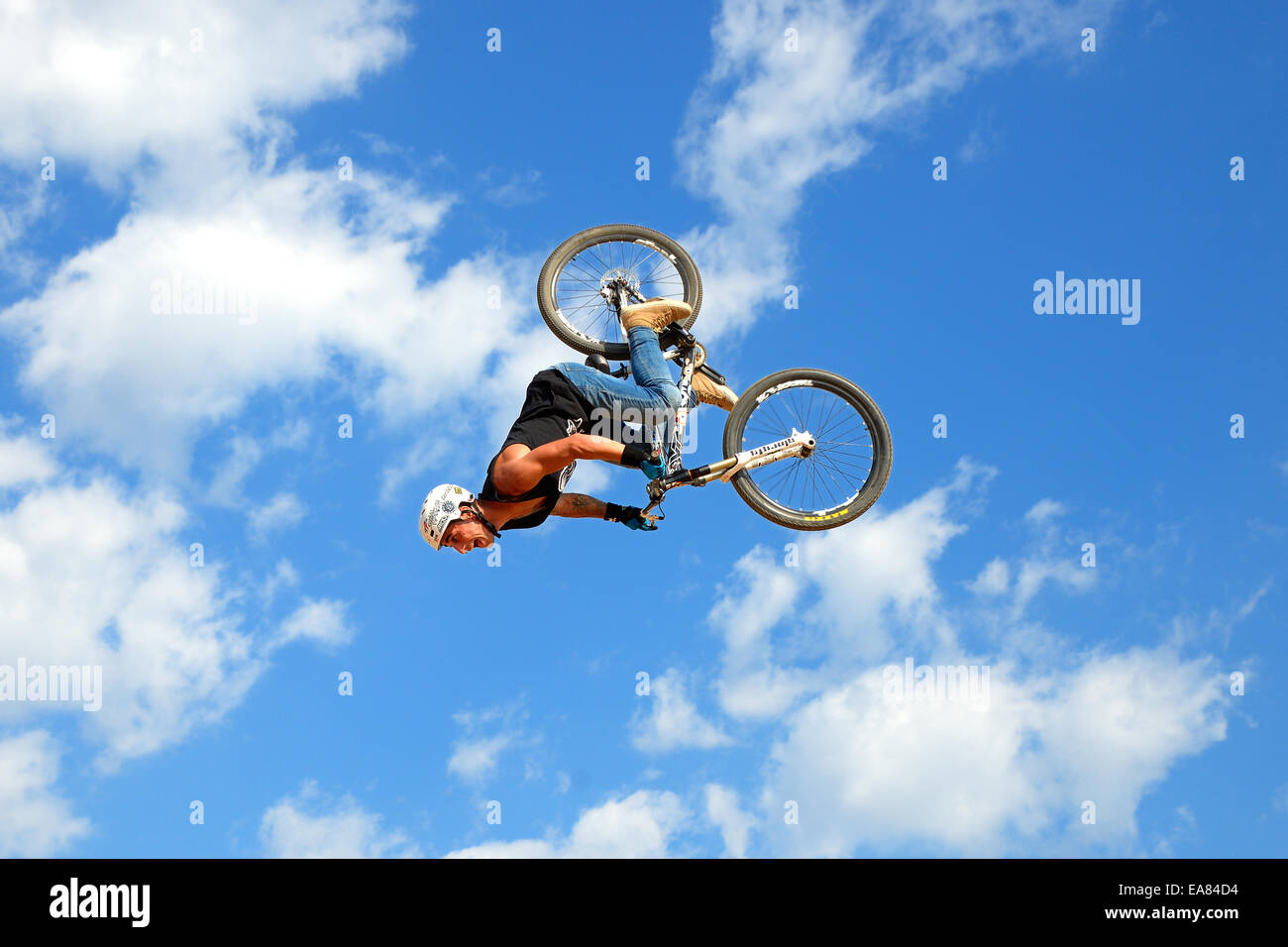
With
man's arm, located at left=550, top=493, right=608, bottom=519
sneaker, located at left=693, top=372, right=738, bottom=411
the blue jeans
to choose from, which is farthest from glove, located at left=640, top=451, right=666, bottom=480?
sneaker, located at left=693, top=372, right=738, bottom=411

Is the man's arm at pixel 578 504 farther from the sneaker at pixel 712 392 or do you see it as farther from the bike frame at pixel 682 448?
the sneaker at pixel 712 392

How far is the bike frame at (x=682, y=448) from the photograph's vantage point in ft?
35.3

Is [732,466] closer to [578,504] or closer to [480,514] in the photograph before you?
[578,504]

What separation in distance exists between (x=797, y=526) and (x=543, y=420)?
291cm

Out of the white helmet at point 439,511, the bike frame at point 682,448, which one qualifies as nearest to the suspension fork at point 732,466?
the bike frame at point 682,448

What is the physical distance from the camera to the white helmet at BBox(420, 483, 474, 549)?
36.2ft

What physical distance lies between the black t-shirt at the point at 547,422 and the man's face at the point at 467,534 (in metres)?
0.33

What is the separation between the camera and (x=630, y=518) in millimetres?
11281

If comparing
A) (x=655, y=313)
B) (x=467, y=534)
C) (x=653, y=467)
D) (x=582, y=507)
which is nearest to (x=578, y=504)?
(x=582, y=507)

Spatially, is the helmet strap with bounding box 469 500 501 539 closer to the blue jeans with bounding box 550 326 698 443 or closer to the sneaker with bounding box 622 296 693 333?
the blue jeans with bounding box 550 326 698 443

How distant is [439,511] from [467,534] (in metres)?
0.36

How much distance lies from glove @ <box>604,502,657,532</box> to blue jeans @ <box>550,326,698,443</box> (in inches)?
27.9
